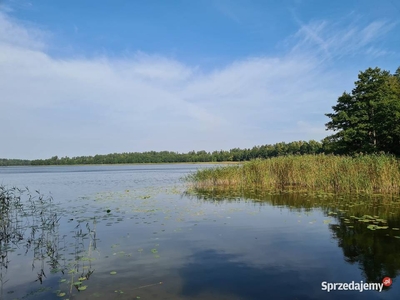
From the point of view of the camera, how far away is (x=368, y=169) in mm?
15703

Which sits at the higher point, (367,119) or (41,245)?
(367,119)

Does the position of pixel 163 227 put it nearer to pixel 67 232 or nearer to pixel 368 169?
pixel 67 232

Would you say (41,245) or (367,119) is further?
(367,119)

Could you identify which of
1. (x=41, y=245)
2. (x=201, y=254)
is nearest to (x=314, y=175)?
(x=201, y=254)

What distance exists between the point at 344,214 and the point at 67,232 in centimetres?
847

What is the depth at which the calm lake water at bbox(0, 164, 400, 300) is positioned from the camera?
480cm

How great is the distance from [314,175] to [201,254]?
1288 centimetres

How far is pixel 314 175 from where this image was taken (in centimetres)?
1764

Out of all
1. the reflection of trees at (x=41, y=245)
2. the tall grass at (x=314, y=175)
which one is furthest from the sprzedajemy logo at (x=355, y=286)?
the tall grass at (x=314, y=175)

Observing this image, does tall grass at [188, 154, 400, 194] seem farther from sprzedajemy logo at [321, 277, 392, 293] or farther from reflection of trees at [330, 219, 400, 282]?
sprzedajemy logo at [321, 277, 392, 293]

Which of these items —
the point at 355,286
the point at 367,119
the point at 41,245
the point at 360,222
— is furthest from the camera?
the point at 367,119

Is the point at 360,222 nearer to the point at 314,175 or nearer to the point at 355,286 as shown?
the point at 355,286

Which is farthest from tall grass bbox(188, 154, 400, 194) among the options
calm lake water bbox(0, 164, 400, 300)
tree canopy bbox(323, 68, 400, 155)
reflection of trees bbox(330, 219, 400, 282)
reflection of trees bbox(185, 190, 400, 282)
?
tree canopy bbox(323, 68, 400, 155)

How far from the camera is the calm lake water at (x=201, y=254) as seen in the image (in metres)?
4.80
